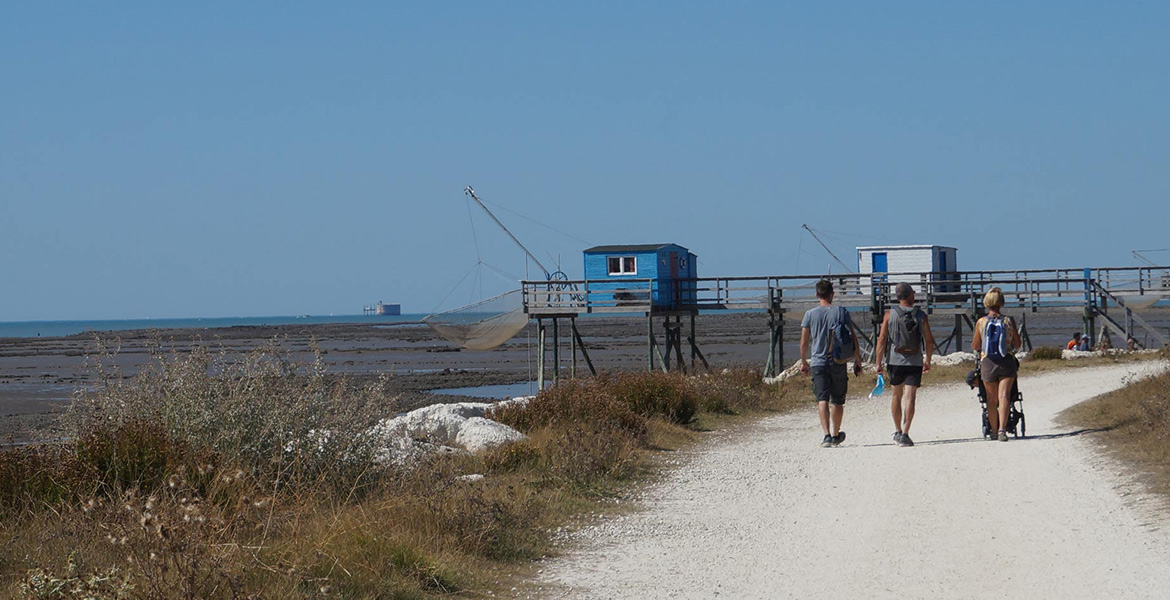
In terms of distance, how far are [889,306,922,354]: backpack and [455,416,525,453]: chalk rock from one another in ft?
13.5

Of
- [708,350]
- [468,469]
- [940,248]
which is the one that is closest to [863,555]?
[468,469]

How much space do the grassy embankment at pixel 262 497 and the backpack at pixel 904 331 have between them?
3226 millimetres

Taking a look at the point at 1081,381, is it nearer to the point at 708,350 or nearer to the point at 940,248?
the point at 940,248

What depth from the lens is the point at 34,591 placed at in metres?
5.10

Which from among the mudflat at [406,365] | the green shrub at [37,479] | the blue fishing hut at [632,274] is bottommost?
the mudflat at [406,365]

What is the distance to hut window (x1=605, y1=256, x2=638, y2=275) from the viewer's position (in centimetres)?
3609

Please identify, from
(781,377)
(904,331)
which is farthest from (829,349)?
(781,377)

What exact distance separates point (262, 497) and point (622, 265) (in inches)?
1143

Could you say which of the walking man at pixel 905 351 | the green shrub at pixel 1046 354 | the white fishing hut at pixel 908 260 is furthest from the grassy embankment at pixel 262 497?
the white fishing hut at pixel 908 260

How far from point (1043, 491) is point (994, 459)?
6.40 feet

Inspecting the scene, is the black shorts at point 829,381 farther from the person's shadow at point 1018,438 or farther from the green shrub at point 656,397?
the green shrub at point 656,397

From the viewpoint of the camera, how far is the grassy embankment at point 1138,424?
995 centimetres

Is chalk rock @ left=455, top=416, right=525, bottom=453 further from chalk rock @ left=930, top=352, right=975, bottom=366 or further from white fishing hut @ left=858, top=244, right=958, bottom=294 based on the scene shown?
white fishing hut @ left=858, top=244, right=958, bottom=294

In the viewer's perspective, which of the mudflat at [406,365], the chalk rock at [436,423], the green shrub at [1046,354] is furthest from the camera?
the mudflat at [406,365]
